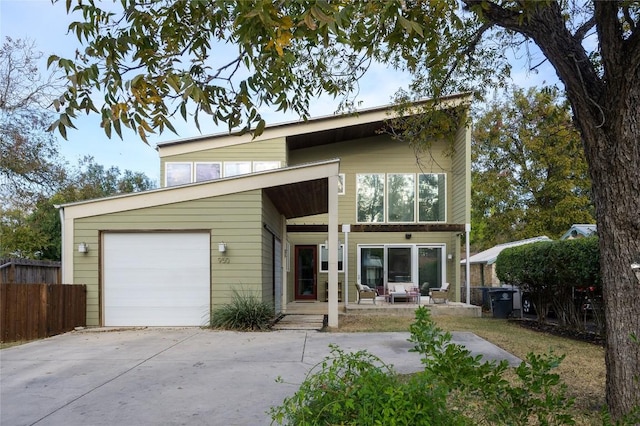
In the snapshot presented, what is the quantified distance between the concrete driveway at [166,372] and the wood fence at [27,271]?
291 cm

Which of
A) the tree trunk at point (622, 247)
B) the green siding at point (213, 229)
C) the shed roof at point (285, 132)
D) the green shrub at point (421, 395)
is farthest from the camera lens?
the shed roof at point (285, 132)

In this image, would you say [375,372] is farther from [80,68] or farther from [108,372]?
[108,372]

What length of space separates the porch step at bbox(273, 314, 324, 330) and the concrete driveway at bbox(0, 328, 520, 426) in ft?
2.76

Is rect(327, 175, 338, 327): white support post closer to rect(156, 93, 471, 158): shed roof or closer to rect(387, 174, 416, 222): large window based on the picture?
rect(156, 93, 471, 158): shed roof

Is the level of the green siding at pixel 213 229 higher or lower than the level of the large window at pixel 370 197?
lower

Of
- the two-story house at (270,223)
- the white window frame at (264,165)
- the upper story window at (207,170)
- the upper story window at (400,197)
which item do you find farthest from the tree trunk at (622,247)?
the upper story window at (400,197)

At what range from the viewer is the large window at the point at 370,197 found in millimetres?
16828

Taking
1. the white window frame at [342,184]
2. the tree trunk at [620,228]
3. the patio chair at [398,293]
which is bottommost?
the patio chair at [398,293]

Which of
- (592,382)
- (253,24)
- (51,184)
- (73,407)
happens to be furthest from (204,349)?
(51,184)

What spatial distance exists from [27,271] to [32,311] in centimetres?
353

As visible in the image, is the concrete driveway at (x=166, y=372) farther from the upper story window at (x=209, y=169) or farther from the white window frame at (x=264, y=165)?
the white window frame at (x=264, y=165)

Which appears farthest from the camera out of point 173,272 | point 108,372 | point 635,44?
point 173,272

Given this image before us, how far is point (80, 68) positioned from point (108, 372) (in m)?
4.44

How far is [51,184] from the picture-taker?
17578mm
